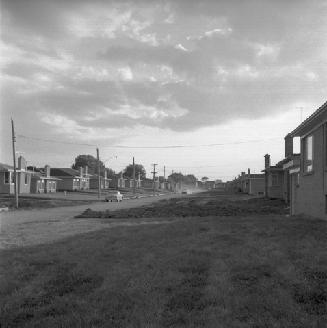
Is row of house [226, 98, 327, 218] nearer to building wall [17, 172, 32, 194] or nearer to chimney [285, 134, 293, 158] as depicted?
chimney [285, 134, 293, 158]

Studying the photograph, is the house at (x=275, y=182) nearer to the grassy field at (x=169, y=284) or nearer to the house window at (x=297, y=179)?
the house window at (x=297, y=179)

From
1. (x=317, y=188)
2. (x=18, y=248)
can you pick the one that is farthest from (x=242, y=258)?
(x=317, y=188)

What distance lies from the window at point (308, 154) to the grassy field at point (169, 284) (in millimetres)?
7961

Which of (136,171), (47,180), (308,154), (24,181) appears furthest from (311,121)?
(136,171)

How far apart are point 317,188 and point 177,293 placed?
13154mm

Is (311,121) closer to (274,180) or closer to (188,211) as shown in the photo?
(188,211)

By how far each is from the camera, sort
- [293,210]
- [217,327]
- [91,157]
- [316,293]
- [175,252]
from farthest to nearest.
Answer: [91,157]
[293,210]
[175,252]
[316,293]
[217,327]

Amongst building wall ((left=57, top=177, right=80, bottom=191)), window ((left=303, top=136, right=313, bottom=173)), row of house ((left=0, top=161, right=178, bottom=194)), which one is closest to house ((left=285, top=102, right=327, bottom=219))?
window ((left=303, top=136, right=313, bottom=173))

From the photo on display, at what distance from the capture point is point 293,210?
2355 cm

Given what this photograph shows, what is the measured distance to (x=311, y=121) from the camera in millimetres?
17719

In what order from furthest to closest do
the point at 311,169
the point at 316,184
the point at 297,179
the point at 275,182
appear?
the point at 275,182
the point at 297,179
the point at 311,169
the point at 316,184

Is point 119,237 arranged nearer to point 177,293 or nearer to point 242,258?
point 242,258

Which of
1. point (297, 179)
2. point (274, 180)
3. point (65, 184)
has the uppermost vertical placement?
point (297, 179)

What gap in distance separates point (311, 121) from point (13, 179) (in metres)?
50.7
